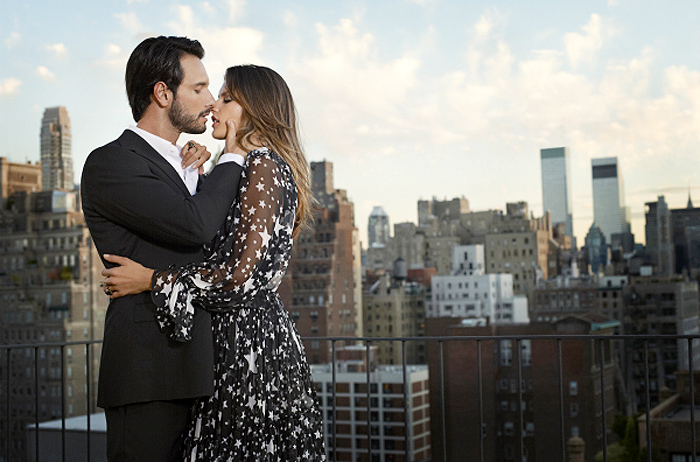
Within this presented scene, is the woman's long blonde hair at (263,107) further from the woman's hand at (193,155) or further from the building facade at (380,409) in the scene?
the building facade at (380,409)

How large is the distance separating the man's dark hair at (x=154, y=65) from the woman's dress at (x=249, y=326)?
0.17 m

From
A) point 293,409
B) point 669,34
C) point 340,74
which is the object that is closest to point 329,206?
point 340,74

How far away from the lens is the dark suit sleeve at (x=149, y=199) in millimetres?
1027

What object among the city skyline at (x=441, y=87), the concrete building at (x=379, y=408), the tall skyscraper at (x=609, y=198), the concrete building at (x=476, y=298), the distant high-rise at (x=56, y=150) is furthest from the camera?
the concrete building at (x=476, y=298)

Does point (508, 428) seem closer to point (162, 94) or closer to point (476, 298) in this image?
point (476, 298)

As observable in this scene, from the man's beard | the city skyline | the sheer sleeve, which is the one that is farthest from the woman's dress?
the city skyline

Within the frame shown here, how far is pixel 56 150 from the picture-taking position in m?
36.2

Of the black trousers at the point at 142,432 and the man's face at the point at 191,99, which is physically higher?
the man's face at the point at 191,99

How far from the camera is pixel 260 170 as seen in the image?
1115 millimetres

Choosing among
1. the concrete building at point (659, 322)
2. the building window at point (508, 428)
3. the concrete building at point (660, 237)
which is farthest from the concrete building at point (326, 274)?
the concrete building at point (660, 237)

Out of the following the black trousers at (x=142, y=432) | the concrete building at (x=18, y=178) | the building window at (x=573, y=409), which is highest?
the concrete building at (x=18, y=178)

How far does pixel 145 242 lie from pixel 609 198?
39073mm

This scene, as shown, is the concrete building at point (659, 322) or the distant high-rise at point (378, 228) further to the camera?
the distant high-rise at point (378, 228)

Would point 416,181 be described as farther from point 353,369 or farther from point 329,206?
point 353,369
